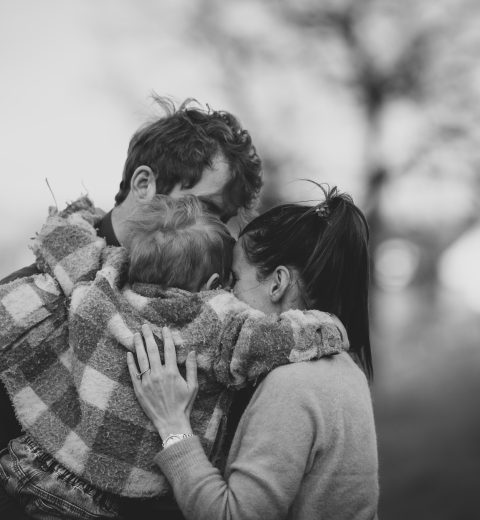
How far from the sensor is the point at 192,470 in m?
1.76

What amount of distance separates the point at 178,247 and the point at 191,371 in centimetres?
44

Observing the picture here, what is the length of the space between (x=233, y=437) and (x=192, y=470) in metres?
0.27

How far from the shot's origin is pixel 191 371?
1.87 meters

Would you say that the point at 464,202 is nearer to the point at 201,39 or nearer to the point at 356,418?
the point at 201,39

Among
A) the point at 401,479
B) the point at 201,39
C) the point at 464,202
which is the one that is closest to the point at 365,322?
the point at 401,479

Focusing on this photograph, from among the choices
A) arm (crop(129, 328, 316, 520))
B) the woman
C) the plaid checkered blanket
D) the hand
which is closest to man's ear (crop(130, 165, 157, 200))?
the plaid checkered blanket

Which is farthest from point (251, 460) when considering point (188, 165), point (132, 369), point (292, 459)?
point (188, 165)

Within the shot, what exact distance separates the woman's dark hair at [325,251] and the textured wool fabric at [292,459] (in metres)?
0.31

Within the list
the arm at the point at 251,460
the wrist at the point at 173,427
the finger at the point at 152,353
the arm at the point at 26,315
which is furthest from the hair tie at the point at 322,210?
the arm at the point at 26,315

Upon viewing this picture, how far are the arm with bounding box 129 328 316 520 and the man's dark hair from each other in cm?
111

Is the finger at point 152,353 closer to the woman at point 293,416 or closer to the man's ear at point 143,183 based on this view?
the woman at point 293,416

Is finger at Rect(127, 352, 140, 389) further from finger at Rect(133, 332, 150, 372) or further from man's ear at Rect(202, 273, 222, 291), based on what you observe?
man's ear at Rect(202, 273, 222, 291)

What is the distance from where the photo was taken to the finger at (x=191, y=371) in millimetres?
1871

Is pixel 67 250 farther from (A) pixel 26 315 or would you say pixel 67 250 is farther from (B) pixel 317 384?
(B) pixel 317 384
